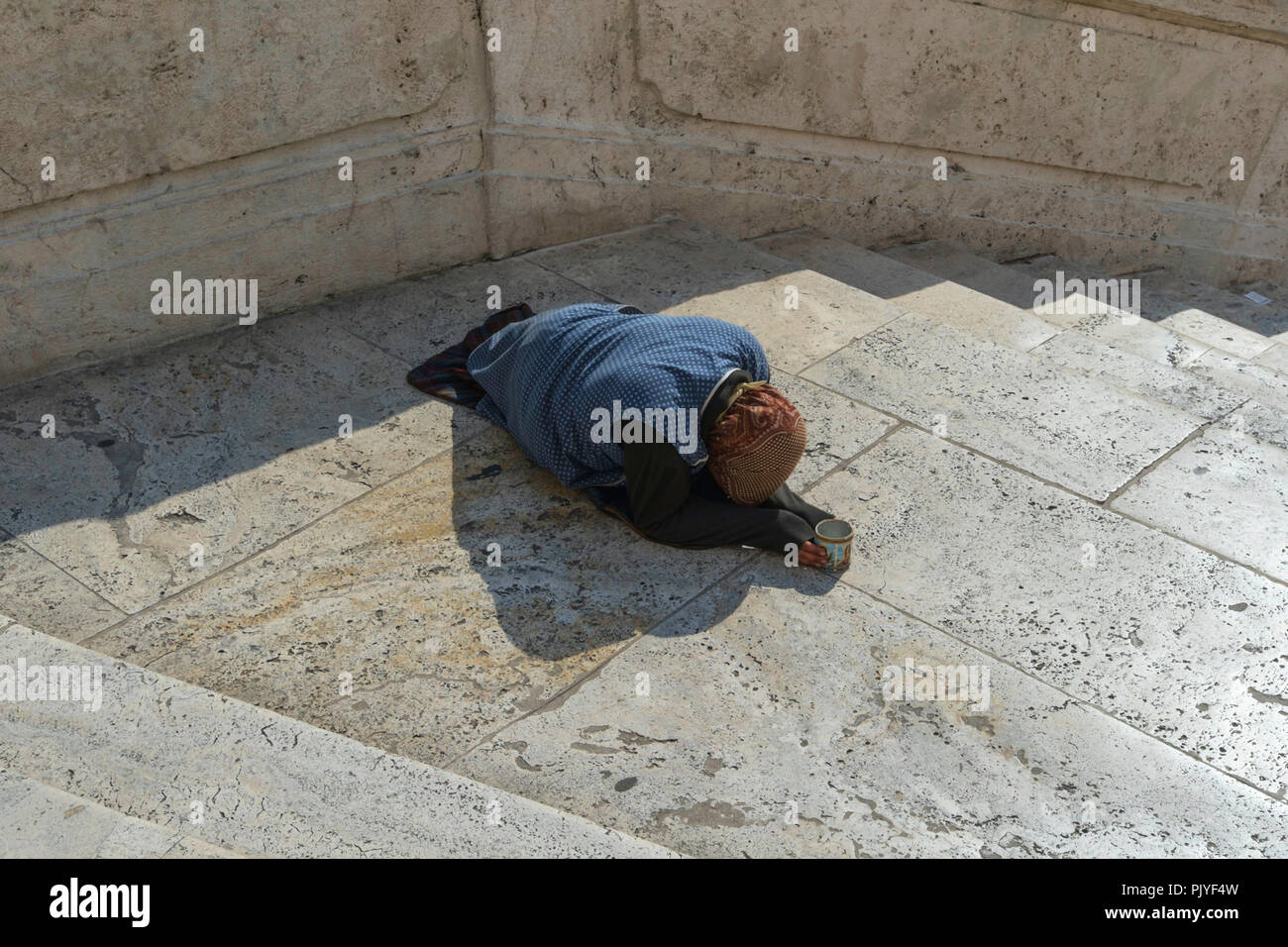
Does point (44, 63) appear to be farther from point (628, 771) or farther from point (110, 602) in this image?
point (628, 771)

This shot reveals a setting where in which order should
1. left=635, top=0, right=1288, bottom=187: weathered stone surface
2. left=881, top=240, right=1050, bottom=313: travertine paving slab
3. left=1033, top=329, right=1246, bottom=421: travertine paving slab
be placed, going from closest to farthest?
1. left=1033, top=329, right=1246, bottom=421: travertine paving slab
2. left=635, top=0, right=1288, bottom=187: weathered stone surface
3. left=881, top=240, right=1050, bottom=313: travertine paving slab

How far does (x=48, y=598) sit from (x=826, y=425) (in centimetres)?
263

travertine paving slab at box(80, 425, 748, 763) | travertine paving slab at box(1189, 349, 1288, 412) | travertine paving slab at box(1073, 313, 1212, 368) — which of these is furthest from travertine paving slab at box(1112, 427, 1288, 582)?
travertine paving slab at box(80, 425, 748, 763)

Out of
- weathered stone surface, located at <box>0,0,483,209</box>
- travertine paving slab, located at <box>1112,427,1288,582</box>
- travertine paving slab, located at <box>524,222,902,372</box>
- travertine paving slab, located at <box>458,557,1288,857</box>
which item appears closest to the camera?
travertine paving slab, located at <box>458,557,1288,857</box>

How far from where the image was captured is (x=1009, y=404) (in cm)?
461

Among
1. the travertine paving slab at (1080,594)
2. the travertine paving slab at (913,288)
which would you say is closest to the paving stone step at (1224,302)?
the travertine paving slab at (913,288)

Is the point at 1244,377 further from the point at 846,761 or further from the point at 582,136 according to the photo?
the point at 846,761

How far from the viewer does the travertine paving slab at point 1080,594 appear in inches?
132

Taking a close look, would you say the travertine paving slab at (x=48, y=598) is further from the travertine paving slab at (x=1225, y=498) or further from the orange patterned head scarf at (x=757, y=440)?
the travertine paving slab at (x=1225, y=498)

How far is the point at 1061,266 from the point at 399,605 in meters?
4.86

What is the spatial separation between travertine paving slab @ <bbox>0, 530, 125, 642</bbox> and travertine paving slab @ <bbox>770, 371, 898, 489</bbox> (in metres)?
2.22

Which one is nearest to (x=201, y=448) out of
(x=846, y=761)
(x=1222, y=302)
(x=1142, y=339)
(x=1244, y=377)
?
(x=846, y=761)

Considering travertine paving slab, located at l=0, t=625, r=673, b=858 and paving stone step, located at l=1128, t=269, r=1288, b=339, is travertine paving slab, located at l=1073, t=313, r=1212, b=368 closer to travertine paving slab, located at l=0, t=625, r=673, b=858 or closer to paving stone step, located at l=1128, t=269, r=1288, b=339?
paving stone step, located at l=1128, t=269, r=1288, b=339

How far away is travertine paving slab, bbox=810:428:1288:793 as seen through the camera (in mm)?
3361
